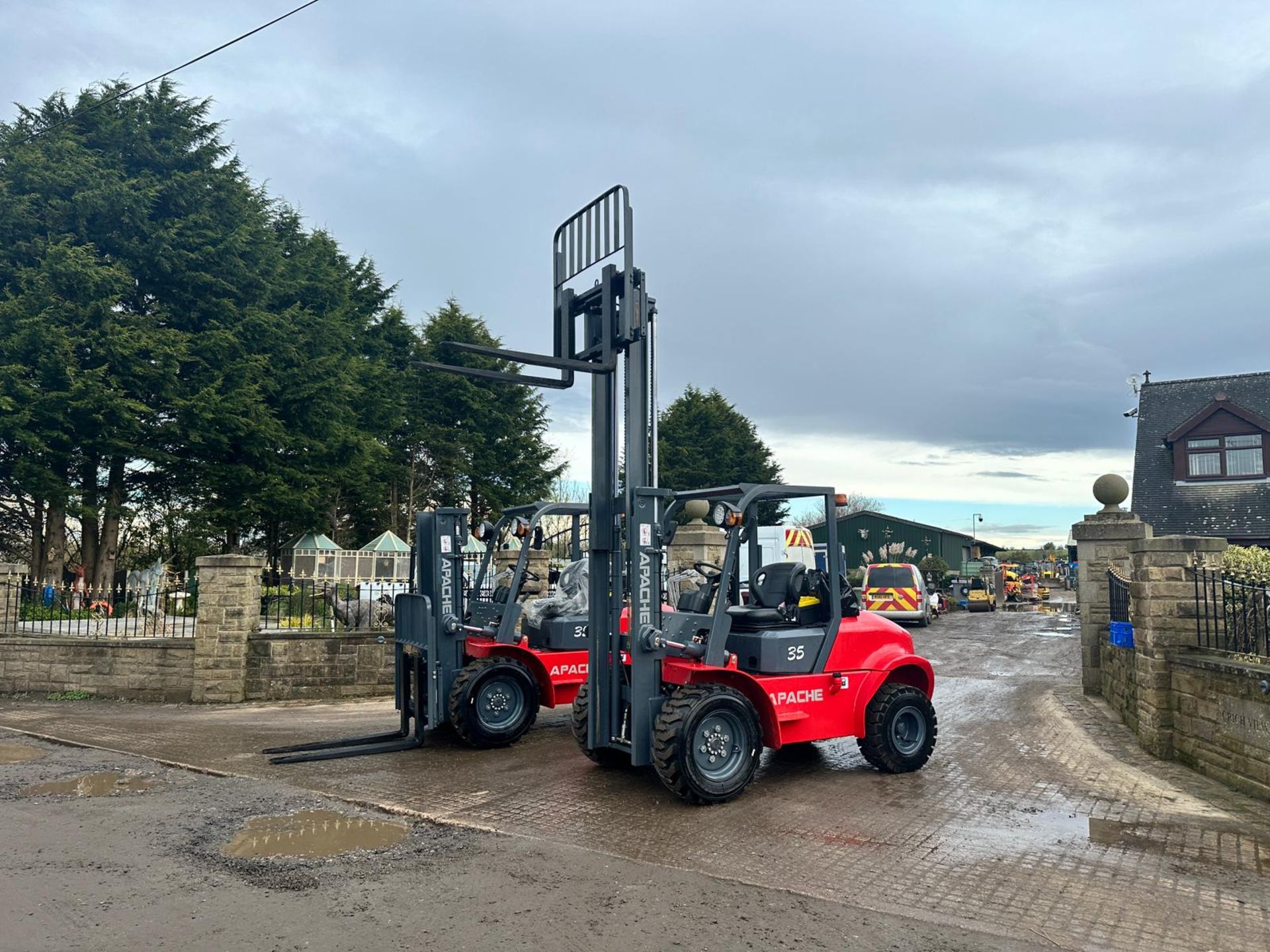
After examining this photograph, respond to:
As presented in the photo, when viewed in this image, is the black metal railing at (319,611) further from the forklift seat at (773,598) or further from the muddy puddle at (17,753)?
the forklift seat at (773,598)

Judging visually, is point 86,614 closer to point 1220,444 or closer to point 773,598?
point 773,598

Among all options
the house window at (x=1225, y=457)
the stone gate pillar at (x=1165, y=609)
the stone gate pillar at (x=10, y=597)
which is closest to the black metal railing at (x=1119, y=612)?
the stone gate pillar at (x=1165, y=609)

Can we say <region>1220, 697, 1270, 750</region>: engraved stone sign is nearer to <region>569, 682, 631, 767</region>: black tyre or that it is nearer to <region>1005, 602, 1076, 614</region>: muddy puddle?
<region>569, 682, 631, 767</region>: black tyre

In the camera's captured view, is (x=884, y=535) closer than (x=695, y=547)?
No

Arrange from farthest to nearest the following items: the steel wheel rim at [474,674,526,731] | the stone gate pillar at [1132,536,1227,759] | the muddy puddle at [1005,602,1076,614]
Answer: the muddy puddle at [1005,602,1076,614]
the steel wheel rim at [474,674,526,731]
the stone gate pillar at [1132,536,1227,759]

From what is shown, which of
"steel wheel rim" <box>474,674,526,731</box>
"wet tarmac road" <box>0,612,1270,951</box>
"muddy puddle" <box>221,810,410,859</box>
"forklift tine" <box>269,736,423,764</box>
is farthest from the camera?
"steel wheel rim" <box>474,674,526,731</box>

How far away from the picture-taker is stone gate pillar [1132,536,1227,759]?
8.36 metres

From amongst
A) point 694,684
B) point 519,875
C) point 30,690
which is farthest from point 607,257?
point 30,690

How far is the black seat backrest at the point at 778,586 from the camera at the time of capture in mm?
7750

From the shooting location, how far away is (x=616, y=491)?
7.77 metres

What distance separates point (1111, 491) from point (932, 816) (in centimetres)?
788

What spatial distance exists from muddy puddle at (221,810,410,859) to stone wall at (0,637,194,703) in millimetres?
7284

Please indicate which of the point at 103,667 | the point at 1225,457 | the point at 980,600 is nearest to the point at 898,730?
the point at 103,667

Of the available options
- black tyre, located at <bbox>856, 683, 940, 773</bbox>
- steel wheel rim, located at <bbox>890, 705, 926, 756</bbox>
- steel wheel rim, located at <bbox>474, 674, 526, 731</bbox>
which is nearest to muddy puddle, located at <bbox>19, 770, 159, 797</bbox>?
steel wheel rim, located at <bbox>474, 674, 526, 731</bbox>
